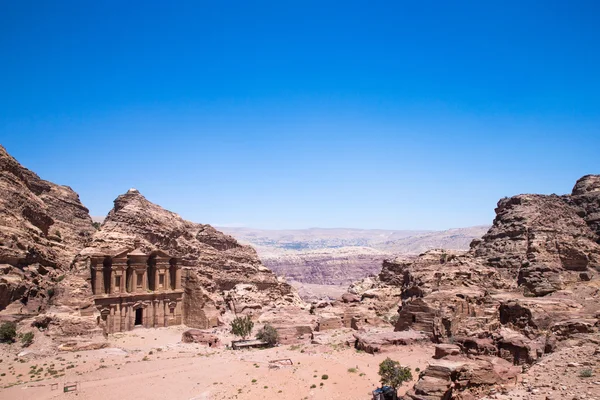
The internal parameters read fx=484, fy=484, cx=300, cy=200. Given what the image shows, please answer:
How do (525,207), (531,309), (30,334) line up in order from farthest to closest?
(525,207), (30,334), (531,309)

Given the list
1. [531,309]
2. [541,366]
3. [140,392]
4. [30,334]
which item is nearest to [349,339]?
[531,309]

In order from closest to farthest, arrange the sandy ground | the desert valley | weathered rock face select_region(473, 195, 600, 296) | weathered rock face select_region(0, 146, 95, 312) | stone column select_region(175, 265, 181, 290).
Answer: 1. the desert valley
2. the sandy ground
3. weathered rock face select_region(0, 146, 95, 312)
4. weathered rock face select_region(473, 195, 600, 296)
5. stone column select_region(175, 265, 181, 290)

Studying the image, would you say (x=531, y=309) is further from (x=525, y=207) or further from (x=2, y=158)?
(x=2, y=158)

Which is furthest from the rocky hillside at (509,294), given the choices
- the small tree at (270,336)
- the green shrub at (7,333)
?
the green shrub at (7,333)

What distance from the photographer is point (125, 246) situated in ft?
151

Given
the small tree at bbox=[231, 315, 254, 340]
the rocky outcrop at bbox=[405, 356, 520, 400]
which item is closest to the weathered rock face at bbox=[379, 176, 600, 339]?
the rocky outcrop at bbox=[405, 356, 520, 400]

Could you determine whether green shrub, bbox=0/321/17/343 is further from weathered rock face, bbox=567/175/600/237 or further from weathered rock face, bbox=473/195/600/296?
weathered rock face, bbox=567/175/600/237

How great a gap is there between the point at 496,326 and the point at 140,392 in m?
20.0

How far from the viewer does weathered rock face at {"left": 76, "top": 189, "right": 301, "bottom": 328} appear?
152 ft

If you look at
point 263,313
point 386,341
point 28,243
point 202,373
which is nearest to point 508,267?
point 386,341

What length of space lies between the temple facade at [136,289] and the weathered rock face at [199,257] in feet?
4.09

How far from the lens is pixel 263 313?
50.8 meters

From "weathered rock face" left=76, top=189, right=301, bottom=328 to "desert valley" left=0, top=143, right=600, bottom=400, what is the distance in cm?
18

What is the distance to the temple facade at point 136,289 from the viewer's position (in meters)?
41.5
